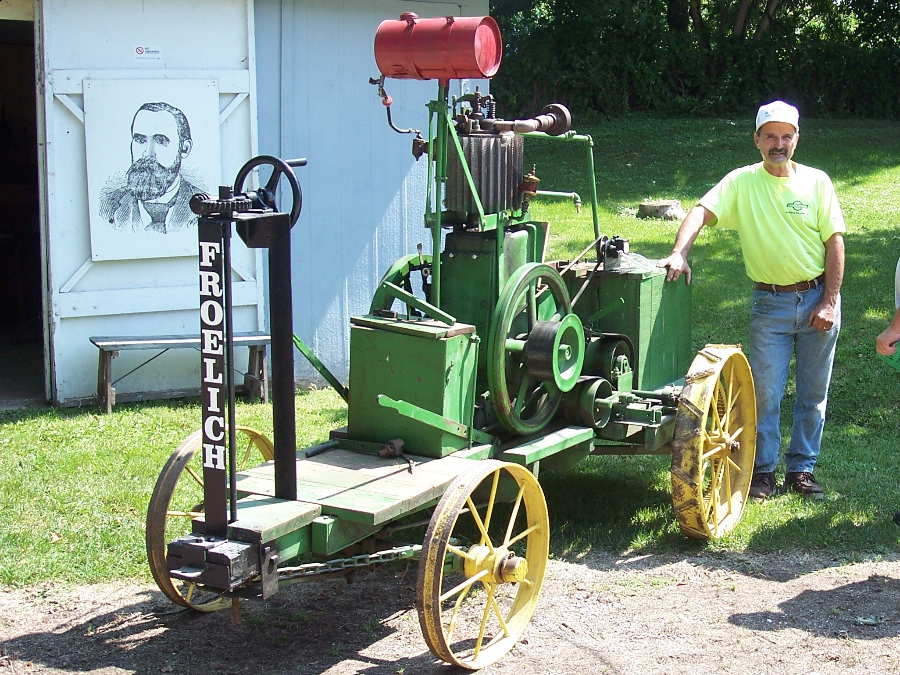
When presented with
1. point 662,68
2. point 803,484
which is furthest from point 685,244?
point 662,68

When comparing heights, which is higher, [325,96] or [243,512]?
[325,96]

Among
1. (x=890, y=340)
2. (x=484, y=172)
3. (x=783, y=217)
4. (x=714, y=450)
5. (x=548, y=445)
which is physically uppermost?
(x=484, y=172)

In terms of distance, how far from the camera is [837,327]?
19.4 ft

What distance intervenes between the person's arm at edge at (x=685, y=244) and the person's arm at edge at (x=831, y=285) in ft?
2.09

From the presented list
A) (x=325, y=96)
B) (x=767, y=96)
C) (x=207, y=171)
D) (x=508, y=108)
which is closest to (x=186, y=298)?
(x=207, y=171)

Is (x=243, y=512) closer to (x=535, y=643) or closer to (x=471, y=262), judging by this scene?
(x=535, y=643)

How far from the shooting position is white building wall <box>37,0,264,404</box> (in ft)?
24.4

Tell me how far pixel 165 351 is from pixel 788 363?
4.36m

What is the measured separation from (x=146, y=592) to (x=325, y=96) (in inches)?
175

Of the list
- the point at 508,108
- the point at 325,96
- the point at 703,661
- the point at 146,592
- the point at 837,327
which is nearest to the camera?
the point at 703,661

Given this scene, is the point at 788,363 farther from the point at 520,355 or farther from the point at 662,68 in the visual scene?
the point at 662,68

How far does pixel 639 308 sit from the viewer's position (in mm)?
5680

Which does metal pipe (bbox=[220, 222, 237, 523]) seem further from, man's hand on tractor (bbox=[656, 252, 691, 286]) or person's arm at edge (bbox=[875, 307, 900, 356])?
person's arm at edge (bbox=[875, 307, 900, 356])

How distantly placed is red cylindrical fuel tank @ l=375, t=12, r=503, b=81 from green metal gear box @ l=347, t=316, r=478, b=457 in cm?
108
